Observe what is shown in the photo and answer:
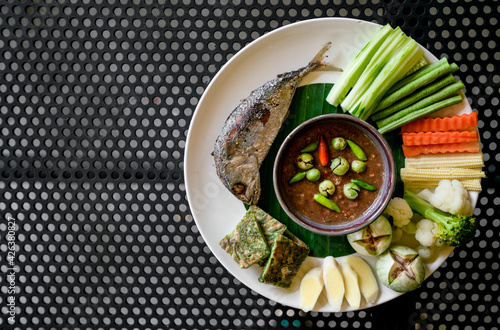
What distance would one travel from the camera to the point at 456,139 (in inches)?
54.4

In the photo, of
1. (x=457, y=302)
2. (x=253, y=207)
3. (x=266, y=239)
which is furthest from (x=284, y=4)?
(x=457, y=302)

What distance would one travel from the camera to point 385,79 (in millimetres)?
1402

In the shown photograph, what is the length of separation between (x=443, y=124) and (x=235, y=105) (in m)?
0.74

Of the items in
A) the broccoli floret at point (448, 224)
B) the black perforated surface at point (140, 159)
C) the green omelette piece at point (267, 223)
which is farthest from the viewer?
the black perforated surface at point (140, 159)

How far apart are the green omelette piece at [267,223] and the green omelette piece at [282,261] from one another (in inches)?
1.1

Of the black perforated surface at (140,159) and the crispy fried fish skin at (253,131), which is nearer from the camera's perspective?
the crispy fried fish skin at (253,131)

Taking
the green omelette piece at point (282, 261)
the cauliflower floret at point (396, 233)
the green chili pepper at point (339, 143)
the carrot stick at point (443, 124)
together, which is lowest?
the green omelette piece at point (282, 261)

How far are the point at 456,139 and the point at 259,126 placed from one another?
2.25 feet

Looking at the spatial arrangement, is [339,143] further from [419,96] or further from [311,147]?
[419,96]

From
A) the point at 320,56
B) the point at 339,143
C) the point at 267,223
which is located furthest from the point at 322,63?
the point at 267,223

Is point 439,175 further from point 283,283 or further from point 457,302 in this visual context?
point 283,283

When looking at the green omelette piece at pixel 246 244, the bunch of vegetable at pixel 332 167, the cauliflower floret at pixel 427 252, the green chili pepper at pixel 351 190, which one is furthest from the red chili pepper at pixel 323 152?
the cauliflower floret at pixel 427 252

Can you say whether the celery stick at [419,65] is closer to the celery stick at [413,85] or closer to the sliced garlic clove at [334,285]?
the celery stick at [413,85]

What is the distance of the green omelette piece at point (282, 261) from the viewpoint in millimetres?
1384
